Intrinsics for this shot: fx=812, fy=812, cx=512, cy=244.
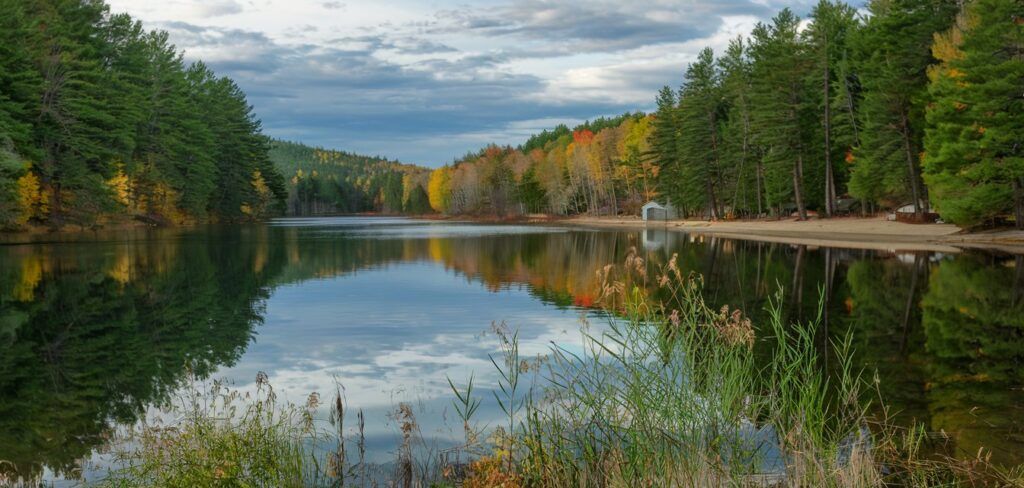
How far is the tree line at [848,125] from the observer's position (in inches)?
1422

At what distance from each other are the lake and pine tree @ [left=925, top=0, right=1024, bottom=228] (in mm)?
5738

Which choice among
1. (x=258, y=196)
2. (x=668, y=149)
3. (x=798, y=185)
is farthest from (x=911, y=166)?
(x=258, y=196)

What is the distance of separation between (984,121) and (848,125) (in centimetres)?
2398

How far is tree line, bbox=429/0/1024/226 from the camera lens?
119 ft

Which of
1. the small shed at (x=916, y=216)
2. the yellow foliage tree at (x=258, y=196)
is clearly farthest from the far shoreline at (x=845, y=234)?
the yellow foliage tree at (x=258, y=196)

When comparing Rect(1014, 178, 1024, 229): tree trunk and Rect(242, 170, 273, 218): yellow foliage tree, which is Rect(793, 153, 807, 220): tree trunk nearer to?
Rect(1014, 178, 1024, 229): tree trunk

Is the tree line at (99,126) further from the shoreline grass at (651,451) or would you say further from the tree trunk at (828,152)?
the tree trunk at (828,152)

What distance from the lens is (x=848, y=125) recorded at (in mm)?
59375

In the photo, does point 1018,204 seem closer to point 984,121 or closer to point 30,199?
point 984,121

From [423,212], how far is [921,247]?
160400 mm

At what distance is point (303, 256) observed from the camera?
39.7 metres

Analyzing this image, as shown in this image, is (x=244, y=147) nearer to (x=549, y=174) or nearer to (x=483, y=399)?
(x=549, y=174)

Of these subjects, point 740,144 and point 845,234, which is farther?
point 740,144

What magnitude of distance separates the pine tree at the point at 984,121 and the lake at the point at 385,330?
18.8 ft
